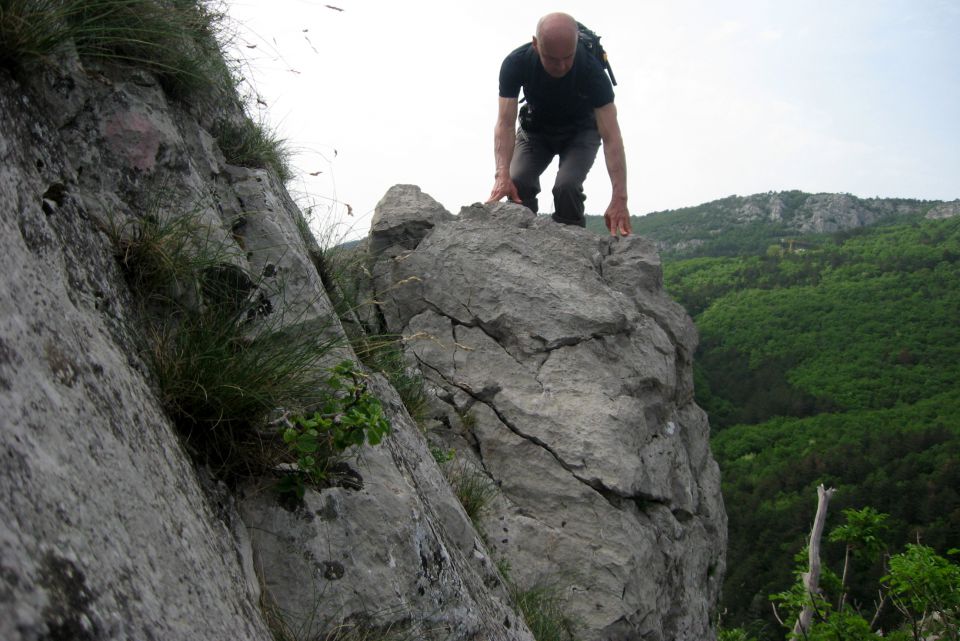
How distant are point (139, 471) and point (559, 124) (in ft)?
18.7

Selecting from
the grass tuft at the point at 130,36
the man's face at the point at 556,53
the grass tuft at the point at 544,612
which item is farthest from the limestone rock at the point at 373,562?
the man's face at the point at 556,53

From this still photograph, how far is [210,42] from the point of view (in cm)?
425

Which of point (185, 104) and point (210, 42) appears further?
point (210, 42)

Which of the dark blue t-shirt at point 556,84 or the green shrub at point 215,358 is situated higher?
the dark blue t-shirt at point 556,84

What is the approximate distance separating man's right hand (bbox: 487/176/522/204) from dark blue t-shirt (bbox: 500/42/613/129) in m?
0.69

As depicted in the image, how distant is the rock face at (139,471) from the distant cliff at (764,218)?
107 m

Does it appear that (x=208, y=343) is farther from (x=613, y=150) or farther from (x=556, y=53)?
(x=613, y=150)

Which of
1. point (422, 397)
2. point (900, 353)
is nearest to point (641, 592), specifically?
point (422, 397)

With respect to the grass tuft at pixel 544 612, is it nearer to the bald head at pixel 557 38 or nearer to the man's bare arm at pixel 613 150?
the man's bare arm at pixel 613 150

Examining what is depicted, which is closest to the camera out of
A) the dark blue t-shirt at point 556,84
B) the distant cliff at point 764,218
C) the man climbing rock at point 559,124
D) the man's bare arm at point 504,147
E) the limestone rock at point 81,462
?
the limestone rock at point 81,462

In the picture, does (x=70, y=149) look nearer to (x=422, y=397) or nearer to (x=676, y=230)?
(x=422, y=397)

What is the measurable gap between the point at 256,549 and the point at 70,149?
69.9 inches

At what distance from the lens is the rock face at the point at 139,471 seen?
1356mm

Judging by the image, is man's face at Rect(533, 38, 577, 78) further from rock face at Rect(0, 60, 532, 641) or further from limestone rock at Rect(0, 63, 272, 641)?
limestone rock at Rect(0, 63, 272, 641)
